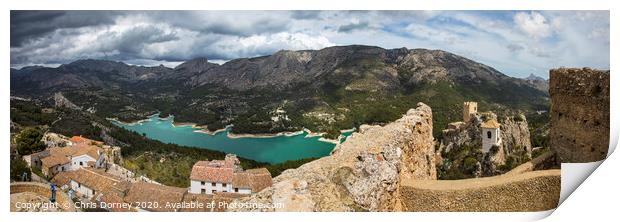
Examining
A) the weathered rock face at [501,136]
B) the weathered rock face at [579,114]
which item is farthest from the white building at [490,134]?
the weathered rock face at [579,114]

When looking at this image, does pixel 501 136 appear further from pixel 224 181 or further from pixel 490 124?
pixel 224 181

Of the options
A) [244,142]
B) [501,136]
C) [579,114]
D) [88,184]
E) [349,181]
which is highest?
[579,114]

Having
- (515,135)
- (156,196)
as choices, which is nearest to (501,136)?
(515,135)

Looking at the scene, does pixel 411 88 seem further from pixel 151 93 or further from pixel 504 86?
pixel 151 93

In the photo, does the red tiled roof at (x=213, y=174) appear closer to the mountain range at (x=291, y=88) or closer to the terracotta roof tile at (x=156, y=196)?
the terracotta roof tile at (x=156, y=196)

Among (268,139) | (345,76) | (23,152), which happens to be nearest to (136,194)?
(23,152)

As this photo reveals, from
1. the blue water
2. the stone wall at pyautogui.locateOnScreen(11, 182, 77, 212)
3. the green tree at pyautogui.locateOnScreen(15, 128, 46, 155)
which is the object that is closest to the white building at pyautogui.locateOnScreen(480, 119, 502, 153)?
the blue water
